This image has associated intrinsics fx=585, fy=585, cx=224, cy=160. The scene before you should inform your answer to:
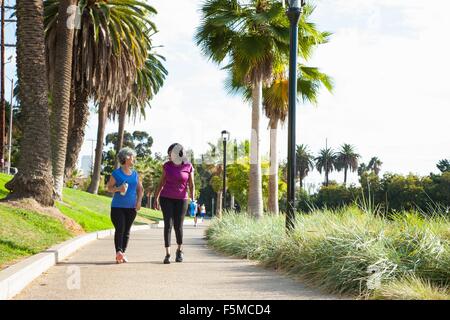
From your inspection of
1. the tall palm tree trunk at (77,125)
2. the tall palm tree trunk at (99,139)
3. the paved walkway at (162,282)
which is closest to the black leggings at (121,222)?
the paved walkway at (162,282)

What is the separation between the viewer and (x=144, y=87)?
42938 mm

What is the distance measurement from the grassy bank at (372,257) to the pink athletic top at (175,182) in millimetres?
1830

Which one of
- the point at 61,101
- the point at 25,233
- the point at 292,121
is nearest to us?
the point at 292,121

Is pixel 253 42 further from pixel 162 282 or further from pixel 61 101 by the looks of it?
pixel 162 282

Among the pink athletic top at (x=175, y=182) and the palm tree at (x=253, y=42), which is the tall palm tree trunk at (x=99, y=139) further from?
the pink athletic top at (x=175, y=182)

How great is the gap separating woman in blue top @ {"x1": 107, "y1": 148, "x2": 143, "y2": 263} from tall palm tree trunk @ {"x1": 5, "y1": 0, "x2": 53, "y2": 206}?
6194mm

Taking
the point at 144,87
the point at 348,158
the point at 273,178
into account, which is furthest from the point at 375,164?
the point at 273,178

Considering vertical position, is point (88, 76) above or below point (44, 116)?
above

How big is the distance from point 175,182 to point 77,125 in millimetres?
18813

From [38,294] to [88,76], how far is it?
19139 mm

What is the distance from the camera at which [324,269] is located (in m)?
7.30

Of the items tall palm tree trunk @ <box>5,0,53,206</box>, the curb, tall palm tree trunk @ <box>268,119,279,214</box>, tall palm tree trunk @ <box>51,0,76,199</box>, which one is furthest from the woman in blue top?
tall palm tree trunk @ <box>268,119,279,214</box>

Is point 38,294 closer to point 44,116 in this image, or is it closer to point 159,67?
point 44,116
